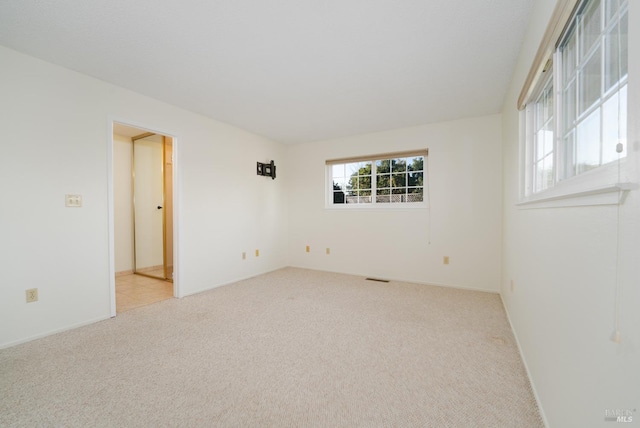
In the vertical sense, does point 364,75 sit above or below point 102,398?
above

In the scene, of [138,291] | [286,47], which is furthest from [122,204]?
[286,47]

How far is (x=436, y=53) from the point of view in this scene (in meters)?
2.17

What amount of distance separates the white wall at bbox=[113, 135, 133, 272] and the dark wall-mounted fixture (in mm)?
2162

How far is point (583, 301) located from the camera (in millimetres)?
944

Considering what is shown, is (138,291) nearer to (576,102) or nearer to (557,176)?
(557,176)

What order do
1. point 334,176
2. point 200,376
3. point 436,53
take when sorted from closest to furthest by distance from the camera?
point 200,376
point 436,53
point 334,176

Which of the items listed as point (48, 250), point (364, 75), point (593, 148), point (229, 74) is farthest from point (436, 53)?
point (48, 250)

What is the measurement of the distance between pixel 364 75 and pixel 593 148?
1931mm

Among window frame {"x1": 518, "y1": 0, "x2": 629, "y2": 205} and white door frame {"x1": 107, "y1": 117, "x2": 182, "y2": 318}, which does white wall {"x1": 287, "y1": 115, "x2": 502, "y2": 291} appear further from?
white door frame {"x1": 107, "y1": 117, "x2": 182, "y2": 318}

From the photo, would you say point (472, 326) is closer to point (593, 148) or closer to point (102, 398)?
point (593, 148)

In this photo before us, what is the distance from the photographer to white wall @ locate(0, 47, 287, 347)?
2119 millimetres

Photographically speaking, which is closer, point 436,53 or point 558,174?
point 558,174

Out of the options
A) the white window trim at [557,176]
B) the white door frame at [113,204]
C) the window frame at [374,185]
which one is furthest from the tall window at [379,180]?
the white door frame at [113,204]

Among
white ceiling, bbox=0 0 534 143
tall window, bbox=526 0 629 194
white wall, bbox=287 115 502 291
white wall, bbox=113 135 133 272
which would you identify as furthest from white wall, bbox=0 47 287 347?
tall window, bbox=526 0 629 194
